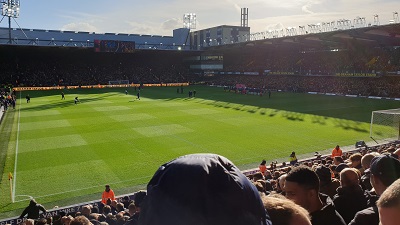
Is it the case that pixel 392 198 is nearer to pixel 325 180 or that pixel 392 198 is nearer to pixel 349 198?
pixel 349 198

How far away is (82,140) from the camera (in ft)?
83.7

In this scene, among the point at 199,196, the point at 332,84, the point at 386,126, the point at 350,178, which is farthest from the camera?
the point at 332,84

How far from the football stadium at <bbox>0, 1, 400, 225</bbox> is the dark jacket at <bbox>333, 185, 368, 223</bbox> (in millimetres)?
36

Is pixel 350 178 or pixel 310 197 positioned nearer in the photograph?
pixel 310 197

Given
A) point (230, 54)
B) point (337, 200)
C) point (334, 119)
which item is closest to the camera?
point (337, 200)

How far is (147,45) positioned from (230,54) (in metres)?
25.3

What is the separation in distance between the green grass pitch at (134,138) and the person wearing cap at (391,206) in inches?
570

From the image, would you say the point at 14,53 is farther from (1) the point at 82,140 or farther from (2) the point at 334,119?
(2) the point at 334,119

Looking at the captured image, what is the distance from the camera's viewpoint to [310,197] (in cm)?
399

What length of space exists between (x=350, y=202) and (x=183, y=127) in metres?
25.1

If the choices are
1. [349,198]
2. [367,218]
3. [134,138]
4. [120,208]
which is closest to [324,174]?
[349,198]

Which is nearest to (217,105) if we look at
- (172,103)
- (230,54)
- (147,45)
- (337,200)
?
(172,103)

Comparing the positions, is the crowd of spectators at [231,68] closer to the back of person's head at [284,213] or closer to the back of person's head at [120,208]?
the back of person's head at [120,208]

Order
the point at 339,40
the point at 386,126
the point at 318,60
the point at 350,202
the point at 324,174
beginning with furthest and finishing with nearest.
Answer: the point at 318,60
the point at 339,40
the point at 386,126
the point at 324,174
the point at 350,202
